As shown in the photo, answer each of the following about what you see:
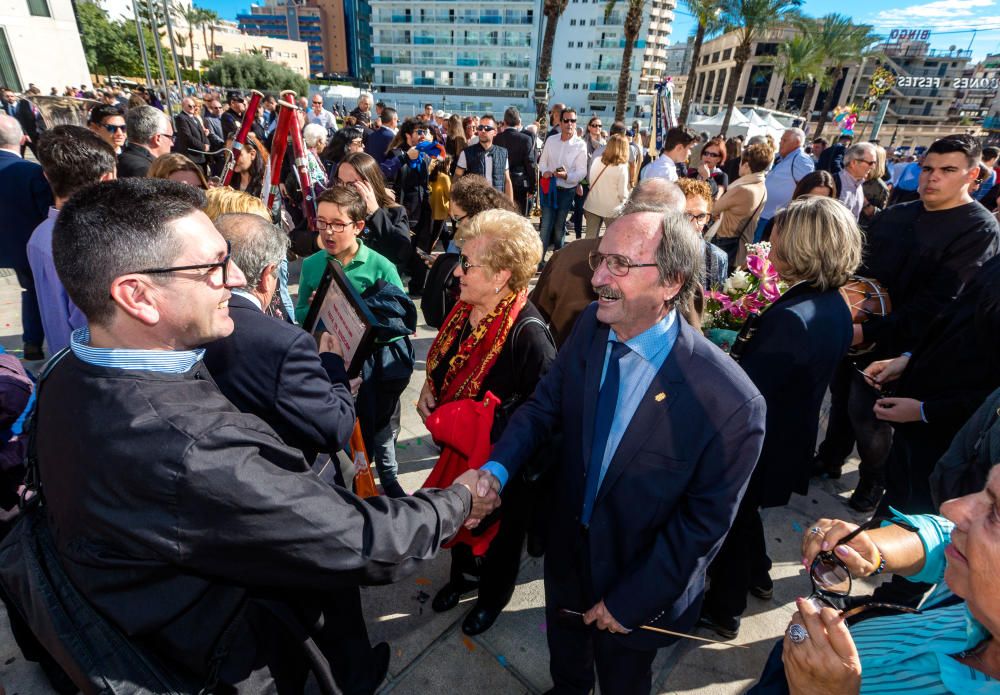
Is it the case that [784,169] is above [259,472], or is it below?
above

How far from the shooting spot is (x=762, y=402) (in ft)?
5.50

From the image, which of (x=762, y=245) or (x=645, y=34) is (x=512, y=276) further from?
(x=645, y=34)

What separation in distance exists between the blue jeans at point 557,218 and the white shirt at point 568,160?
0.13 metres

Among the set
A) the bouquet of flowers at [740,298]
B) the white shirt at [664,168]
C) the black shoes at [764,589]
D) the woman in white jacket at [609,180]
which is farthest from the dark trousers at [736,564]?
the woman in white jacket at [609,180]

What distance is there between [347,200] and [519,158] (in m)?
5.85

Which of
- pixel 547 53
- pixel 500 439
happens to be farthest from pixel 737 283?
pixel 547 53

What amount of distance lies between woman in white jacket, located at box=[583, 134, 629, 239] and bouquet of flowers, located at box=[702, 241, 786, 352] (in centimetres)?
416

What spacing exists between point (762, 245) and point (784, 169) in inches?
174

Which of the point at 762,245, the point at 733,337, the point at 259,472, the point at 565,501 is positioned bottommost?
the point at 565,501

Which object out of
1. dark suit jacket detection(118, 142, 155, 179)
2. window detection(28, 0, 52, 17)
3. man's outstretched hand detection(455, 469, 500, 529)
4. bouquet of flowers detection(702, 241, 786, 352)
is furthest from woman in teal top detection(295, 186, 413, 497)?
window detection(28, 0, 52, 17)

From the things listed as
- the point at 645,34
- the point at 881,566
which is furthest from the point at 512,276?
the point at 645,34

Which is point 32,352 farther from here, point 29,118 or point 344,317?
point 29,118

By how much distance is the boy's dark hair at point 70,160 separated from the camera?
324cm

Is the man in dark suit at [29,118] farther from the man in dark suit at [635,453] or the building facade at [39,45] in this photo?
the building facade at [39,45]
